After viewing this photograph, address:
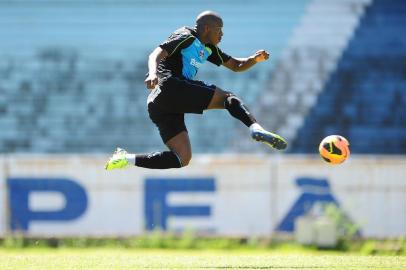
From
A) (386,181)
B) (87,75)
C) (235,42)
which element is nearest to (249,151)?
(235,42)

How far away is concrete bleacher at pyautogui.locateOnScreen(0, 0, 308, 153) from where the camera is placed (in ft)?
52.4

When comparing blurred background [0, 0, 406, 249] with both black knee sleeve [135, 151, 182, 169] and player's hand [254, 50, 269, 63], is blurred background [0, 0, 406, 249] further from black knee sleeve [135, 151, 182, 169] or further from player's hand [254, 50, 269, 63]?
black knee sleeve [135, 151, 182, 169]

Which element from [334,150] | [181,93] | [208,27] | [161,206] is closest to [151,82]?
[181,93]

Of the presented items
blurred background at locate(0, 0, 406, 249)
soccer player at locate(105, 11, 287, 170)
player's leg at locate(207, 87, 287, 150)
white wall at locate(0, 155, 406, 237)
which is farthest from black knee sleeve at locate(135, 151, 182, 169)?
blurred background at locate(0, 0, 406, 249)

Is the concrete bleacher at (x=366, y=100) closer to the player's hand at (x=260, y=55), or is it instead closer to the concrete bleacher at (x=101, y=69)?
the concrete bleacher at (x=101, y=69)

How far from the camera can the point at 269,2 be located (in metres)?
16.5

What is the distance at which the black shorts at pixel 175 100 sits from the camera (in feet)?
24.4

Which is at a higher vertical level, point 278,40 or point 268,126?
point 278,40

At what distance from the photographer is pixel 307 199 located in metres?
11.8

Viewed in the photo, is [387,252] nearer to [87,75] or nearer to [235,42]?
[235,42]

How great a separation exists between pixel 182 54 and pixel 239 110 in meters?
0.76

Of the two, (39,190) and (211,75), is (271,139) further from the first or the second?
(211,75)

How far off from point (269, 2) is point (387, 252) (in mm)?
6560

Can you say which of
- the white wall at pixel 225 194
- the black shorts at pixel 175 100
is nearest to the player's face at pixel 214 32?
the black shorts at pixel 175 100
